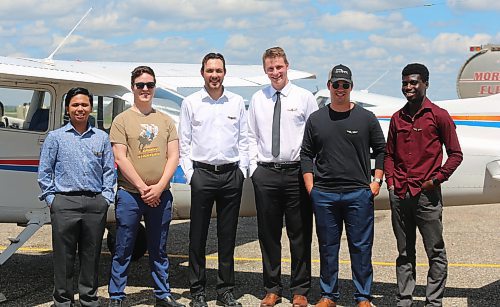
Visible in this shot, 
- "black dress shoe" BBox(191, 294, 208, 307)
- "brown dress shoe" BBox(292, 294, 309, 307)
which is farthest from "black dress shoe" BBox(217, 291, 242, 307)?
"brown dress shoe" BBox(292, 294, 309, 307)

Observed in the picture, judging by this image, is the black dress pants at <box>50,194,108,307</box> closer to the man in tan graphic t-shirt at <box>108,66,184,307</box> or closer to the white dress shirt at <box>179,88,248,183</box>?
the man in tan graphic t-shirt at <box>108,66,184,307</box>

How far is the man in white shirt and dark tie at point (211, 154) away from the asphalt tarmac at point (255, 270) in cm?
69

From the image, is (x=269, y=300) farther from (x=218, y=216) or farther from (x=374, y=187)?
(x=374, y=187)

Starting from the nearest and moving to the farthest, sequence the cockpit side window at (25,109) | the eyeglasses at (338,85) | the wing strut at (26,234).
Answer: the eyeglasses at (338,85) → the wing strut at (26,234) → the cockpit side window at (25,109)

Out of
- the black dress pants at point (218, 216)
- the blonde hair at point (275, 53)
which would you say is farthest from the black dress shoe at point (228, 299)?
the blonde hair at point (275, 53)

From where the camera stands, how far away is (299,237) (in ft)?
19.6

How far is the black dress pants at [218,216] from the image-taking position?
5.79m

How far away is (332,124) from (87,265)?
2270 mm

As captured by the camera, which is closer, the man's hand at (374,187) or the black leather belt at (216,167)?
the man's hand at (374,187)

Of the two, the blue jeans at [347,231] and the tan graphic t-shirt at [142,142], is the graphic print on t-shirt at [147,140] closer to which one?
the tan graphic t-shirt at [142,142]

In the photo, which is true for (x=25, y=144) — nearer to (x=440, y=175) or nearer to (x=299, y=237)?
(x=299, y=237)

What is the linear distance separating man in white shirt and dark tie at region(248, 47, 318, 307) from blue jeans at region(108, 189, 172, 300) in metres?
0.84

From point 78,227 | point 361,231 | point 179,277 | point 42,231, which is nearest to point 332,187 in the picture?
point 361,231

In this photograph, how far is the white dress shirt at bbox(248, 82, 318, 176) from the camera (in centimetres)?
582
